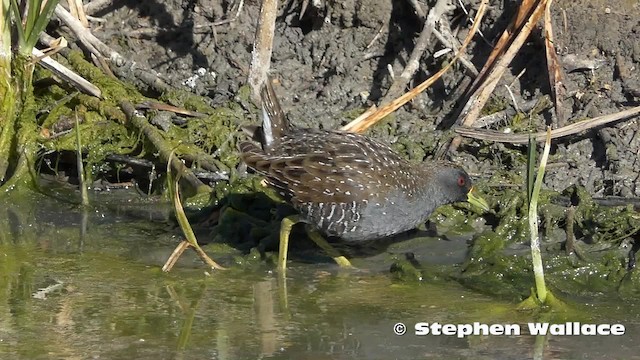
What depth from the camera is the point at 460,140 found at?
21.7 feet

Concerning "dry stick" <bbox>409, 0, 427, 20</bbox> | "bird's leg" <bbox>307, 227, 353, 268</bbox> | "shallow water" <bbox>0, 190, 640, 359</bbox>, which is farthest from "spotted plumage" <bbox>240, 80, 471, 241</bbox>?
"dry stick" <bbox>409, 0, 427, 20</bbox>

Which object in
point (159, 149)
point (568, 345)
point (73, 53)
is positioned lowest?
point (568, 345)

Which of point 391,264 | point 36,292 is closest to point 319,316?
point 391,264

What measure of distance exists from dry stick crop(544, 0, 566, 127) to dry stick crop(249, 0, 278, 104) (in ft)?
5.41

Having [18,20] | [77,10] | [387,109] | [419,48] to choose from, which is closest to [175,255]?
[387,109]

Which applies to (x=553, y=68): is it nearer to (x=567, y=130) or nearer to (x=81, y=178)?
(x=567, y=130)

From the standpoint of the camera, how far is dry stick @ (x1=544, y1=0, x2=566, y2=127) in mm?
6621

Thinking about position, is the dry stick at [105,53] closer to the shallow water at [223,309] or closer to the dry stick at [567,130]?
the shallow water at [223,309]

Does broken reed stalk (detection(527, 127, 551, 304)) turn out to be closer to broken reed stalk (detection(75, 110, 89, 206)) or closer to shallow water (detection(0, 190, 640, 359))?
shallow water (detection(0, 190, 640, 359))

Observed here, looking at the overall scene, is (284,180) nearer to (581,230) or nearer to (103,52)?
(581,230)

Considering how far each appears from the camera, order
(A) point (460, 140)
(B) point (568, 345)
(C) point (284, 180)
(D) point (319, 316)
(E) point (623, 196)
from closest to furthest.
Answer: (B) point (568, 345)
(D) point (319, 316)
(C) point (284, 180)
(E) point (623, 196)
(A) point (460, 140)

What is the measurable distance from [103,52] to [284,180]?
2.43m

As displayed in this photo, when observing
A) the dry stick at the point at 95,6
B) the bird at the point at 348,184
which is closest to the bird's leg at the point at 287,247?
the bird at the point at 348,184

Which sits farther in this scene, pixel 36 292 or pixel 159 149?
pixel 159 149
